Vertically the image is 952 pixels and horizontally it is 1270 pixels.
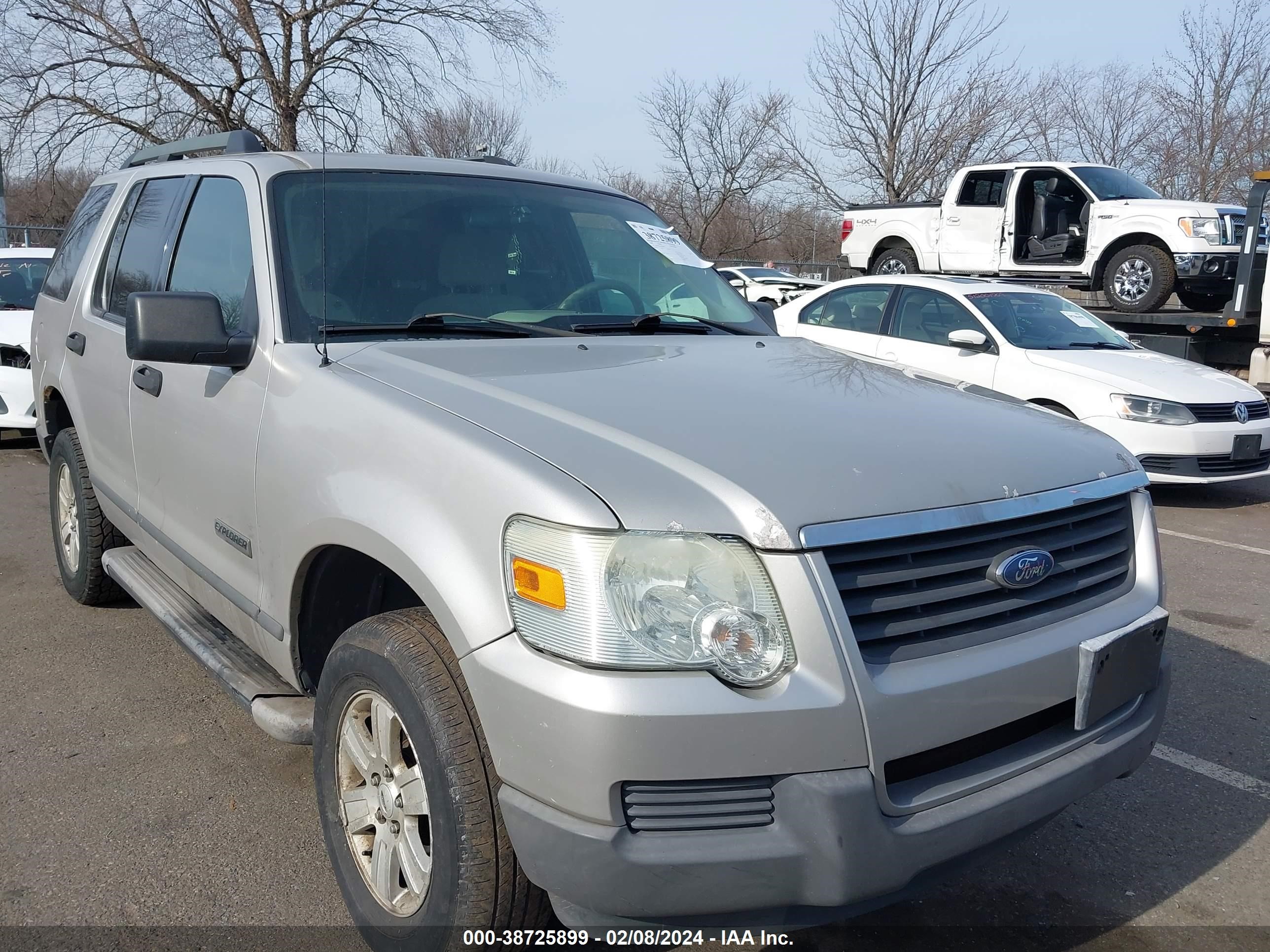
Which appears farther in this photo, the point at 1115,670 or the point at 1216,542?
the point at 1216,542

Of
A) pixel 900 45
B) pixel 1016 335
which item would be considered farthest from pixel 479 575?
pixel 900 45

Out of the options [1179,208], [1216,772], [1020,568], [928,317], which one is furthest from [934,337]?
[1020,568]

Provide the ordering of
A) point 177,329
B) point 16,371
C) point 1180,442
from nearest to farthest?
point 177,329 < point 1180,442 < point 16,371

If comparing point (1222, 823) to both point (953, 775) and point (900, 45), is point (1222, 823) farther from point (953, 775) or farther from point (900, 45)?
point (900, 45)

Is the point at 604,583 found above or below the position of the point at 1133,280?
below

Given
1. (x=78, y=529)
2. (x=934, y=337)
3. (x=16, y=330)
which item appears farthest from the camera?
(x=934, y=337)

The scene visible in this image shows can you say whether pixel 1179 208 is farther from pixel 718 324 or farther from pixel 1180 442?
pixel 718 324

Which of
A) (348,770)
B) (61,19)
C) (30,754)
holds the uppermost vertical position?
(61,19)

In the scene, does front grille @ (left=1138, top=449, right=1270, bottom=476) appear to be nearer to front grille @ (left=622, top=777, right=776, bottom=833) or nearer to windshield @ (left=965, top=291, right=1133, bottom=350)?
windshield @ (left=965, top=291, right=1133, bottom=350)

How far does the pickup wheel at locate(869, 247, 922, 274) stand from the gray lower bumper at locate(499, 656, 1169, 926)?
13621 millimetres

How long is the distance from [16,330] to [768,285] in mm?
15456

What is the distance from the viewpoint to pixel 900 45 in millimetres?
25109

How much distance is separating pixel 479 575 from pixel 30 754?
2.30 meters

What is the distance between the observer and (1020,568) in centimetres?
215
